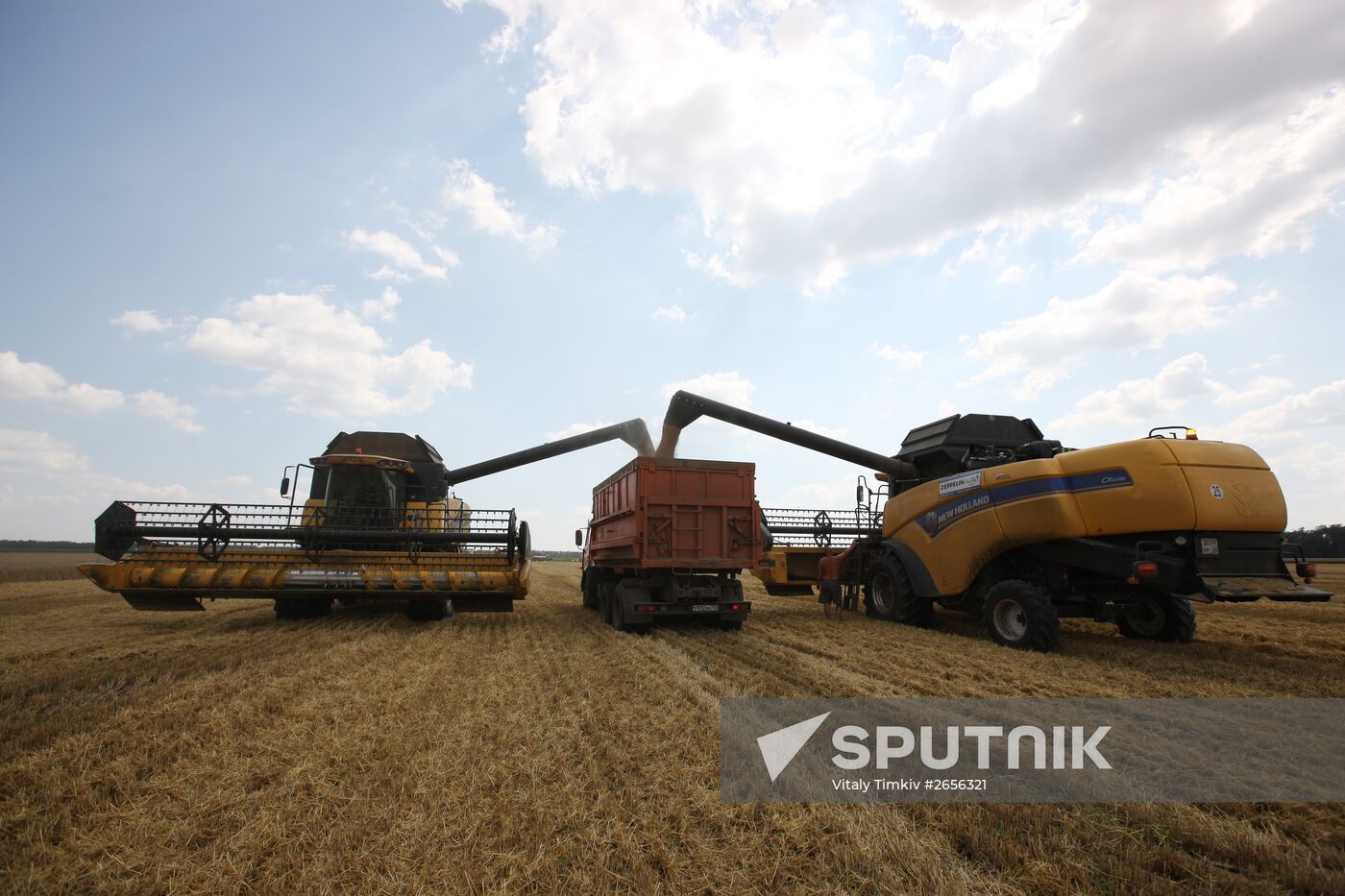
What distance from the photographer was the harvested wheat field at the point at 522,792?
280 centimetres

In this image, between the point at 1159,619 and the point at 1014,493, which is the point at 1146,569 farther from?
the point at 1159,619

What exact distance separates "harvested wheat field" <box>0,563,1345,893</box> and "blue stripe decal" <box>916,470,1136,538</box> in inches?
77.1

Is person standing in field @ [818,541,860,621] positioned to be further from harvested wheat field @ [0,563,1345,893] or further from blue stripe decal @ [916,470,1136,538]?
harvested wheat field @ [0,563,1345,893]

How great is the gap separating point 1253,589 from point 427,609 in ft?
36.0

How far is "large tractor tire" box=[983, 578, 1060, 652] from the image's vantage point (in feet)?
26.2

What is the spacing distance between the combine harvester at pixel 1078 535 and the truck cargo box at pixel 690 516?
9.13 feet

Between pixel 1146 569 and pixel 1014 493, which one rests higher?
pixel 1014 493

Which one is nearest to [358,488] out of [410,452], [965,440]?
[410,452]

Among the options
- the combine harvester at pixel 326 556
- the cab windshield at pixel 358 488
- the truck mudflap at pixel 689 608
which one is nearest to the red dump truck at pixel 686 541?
the truck mudflap at pixel 689 608

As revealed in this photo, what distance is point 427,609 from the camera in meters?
11.1

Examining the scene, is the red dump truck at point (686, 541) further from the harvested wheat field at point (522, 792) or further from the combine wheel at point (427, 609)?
the combine wheel at point (427, 609)

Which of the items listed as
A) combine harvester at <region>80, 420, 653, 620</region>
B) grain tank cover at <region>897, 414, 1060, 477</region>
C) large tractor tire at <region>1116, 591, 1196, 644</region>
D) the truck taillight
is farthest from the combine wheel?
large tractor tire at <region>1116, 591, 1196, 644</region>

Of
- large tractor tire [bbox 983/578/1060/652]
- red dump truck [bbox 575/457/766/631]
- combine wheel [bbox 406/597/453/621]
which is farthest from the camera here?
combine wheel [bbox 406/597/453/621]

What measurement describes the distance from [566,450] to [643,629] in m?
10.9
